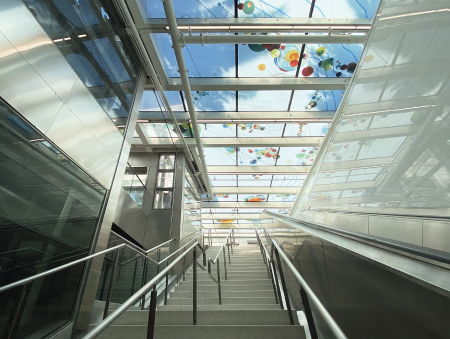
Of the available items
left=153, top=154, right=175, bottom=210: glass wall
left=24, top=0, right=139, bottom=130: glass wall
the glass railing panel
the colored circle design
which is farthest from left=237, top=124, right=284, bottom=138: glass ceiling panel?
the glass railing panel

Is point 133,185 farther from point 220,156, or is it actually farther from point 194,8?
point 220,156

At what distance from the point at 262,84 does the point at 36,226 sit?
591cm

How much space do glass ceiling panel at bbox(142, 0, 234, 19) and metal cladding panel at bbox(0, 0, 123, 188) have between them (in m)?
2.68

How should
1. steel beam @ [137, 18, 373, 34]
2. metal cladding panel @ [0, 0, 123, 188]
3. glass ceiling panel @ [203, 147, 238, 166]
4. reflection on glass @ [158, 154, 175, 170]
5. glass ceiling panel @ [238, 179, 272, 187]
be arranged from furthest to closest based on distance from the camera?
glass ceiling panel @ [238, 179, 272, 187] → glass ceiling panel @ [203, 147, 238, 166] → reflection on glass @ [158, 154, 175, 170] → steel beam @ [137, 18, 373, 34] → metal cladding panel @ [0, 0, 123, 188]

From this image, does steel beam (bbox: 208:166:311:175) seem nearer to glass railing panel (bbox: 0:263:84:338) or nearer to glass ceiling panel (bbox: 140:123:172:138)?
glass ceiling panel (bbox: 140:123:172:138)

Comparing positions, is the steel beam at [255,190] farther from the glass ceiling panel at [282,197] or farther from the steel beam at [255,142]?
the steel beam at [255,142]

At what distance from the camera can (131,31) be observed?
5.07 m

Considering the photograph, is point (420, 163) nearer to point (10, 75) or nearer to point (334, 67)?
point (10, 75)

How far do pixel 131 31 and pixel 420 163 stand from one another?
552 cm

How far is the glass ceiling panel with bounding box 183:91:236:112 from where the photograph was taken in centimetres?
757

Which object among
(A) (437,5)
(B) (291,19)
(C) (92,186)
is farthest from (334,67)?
(C) (92,186)

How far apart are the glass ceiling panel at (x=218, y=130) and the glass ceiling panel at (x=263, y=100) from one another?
1.11m

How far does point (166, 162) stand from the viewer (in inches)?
402

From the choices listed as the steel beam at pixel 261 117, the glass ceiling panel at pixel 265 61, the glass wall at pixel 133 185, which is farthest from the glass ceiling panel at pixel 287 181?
the glass wall at pixel 133 185
